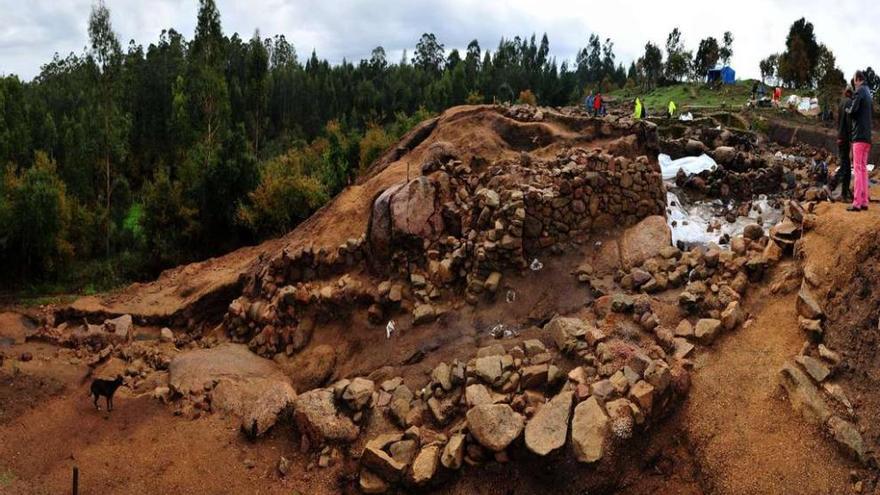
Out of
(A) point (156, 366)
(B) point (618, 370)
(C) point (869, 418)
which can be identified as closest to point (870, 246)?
(C) point (869, 418)

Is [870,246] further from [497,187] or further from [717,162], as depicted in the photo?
[717,162]

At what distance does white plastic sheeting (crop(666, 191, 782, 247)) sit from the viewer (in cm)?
1091

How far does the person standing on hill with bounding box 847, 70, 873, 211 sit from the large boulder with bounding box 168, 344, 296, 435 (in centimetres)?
864

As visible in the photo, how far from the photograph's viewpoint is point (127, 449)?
8.56m

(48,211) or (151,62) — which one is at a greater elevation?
(151,62)

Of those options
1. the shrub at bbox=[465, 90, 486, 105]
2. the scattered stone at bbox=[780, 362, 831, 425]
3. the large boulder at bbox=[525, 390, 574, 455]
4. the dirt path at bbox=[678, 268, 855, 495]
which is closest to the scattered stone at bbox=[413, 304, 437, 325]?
the large boulder at bbox=[525, 390, 574, 455]

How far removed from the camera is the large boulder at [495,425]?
7.02 m

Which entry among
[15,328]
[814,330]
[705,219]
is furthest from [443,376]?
[15,328]

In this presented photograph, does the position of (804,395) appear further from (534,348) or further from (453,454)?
(453,454)

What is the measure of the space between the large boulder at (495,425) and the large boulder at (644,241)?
168 inches

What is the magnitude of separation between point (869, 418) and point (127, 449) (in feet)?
31.2

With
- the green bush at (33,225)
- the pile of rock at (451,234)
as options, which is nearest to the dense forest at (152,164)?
the green bush at (33,225)

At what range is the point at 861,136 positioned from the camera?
8.20m

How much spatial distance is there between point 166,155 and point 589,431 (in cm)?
4234
